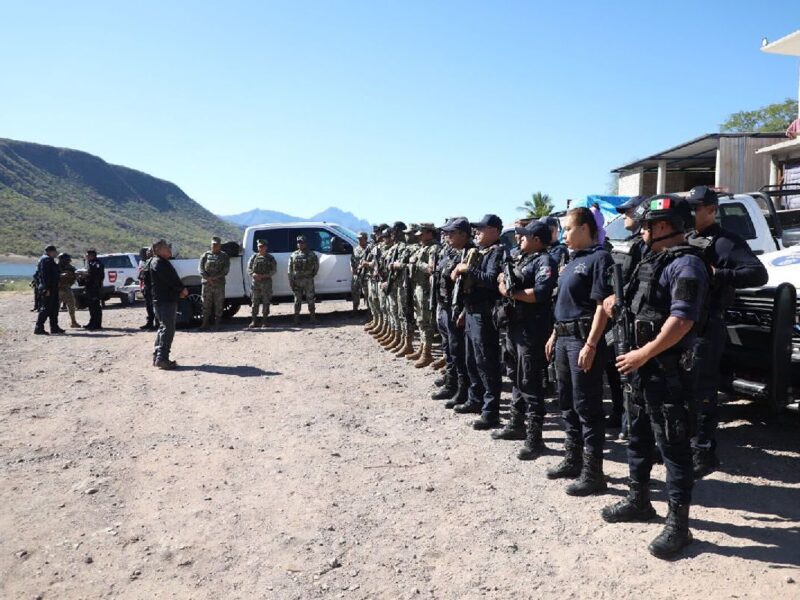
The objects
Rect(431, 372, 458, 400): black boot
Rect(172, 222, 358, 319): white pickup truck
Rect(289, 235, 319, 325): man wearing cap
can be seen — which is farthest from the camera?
Rect(172, 222, 358, 319): white pickup truck

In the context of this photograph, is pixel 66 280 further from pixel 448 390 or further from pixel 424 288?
pixel 448 390

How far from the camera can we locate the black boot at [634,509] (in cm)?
A: 346

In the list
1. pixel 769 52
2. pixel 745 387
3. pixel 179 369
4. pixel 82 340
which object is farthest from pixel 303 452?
pixel 769 52

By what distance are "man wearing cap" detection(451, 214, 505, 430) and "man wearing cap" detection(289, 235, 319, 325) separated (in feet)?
23.0

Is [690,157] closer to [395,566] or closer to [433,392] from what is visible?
[433,392]

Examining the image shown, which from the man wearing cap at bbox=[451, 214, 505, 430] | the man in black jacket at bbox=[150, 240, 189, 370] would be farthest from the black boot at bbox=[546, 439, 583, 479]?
the man in black jacket at bbox=[150, 240, 189, 370]

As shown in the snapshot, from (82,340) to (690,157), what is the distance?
648 inches

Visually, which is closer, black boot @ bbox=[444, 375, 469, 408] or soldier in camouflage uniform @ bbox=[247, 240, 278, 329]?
black boot @ bbox=[444, 375, 469, 408]

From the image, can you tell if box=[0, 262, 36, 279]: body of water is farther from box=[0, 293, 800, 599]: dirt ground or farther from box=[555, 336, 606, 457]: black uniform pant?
box=[555, 336, 606, 457]: black uniform pant

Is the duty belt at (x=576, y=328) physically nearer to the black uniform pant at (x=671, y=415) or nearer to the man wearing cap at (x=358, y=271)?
the black uniform pant at (x=671, y=415)

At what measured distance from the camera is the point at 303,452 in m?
4.98

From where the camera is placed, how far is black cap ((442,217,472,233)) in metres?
5.74

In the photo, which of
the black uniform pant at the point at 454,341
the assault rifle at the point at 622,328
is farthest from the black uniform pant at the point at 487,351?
the assault rifle at the point at 622,328

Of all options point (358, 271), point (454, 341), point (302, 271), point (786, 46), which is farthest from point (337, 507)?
point (786, 46)
